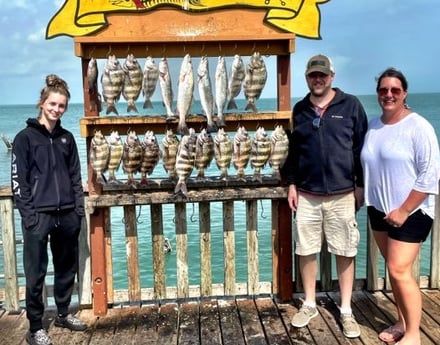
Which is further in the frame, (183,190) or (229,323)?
(183,190)

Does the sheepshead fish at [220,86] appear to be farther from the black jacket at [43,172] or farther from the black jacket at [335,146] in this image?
the black jacket at [43,172]

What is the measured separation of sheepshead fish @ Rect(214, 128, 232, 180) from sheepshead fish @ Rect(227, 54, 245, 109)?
0.87 ft

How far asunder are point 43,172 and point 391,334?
2.72 m

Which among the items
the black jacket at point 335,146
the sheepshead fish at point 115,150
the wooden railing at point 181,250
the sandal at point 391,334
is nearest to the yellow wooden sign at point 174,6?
the black jacket at point 335,146

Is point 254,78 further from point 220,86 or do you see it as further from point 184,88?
point 184,88

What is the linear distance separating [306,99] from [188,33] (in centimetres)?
109

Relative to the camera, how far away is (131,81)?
151 inches

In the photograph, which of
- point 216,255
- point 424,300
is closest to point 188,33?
point 424,300

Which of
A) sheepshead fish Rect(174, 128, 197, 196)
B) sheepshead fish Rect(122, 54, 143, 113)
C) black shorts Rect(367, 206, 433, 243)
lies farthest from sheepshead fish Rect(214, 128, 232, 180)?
black shorts Rect(367, 206, 433, 243)

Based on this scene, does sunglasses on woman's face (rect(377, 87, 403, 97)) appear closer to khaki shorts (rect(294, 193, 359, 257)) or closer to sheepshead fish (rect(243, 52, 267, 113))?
khaki shorts (rect(294, 193, 359, 257))

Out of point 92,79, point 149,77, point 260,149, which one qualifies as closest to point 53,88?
point 92,79

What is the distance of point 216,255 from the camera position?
11328mm

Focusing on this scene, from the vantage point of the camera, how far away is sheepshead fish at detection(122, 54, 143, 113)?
3.80 m

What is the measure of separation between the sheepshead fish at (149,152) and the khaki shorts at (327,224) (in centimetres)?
119
